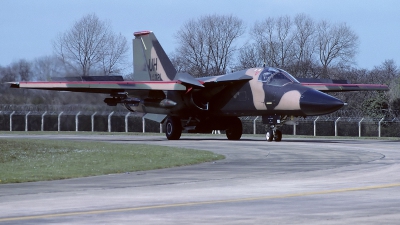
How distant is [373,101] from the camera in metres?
59.4

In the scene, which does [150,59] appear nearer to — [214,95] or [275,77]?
[214,95]

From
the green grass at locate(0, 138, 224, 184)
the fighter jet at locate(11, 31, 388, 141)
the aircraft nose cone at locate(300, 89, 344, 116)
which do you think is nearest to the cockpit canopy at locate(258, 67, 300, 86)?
the fighter jet at locate(11, 31, 388, 141)

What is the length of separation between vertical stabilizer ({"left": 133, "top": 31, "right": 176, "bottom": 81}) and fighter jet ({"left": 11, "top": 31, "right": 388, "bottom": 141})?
52 mm

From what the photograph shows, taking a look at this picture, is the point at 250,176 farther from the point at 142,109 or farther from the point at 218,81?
the point at 142,109

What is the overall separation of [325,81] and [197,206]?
91.3ft

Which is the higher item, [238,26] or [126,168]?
[238,26]

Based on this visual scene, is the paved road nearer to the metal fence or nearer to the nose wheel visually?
the nose wheel

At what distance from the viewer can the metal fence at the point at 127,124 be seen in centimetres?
4959

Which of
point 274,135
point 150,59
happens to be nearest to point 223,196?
point 274,135

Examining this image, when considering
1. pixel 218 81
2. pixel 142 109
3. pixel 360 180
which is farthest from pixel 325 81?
pixel 360 180

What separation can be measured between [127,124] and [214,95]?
65.9ft

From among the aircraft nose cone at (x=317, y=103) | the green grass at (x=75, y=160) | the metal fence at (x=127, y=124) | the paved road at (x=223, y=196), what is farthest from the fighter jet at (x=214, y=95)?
the paved road at (x=223, y=196)

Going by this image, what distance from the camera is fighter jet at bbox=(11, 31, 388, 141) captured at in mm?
33375

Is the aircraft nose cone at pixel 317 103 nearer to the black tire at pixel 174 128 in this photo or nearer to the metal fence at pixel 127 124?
the black tire at pixel 174 128
